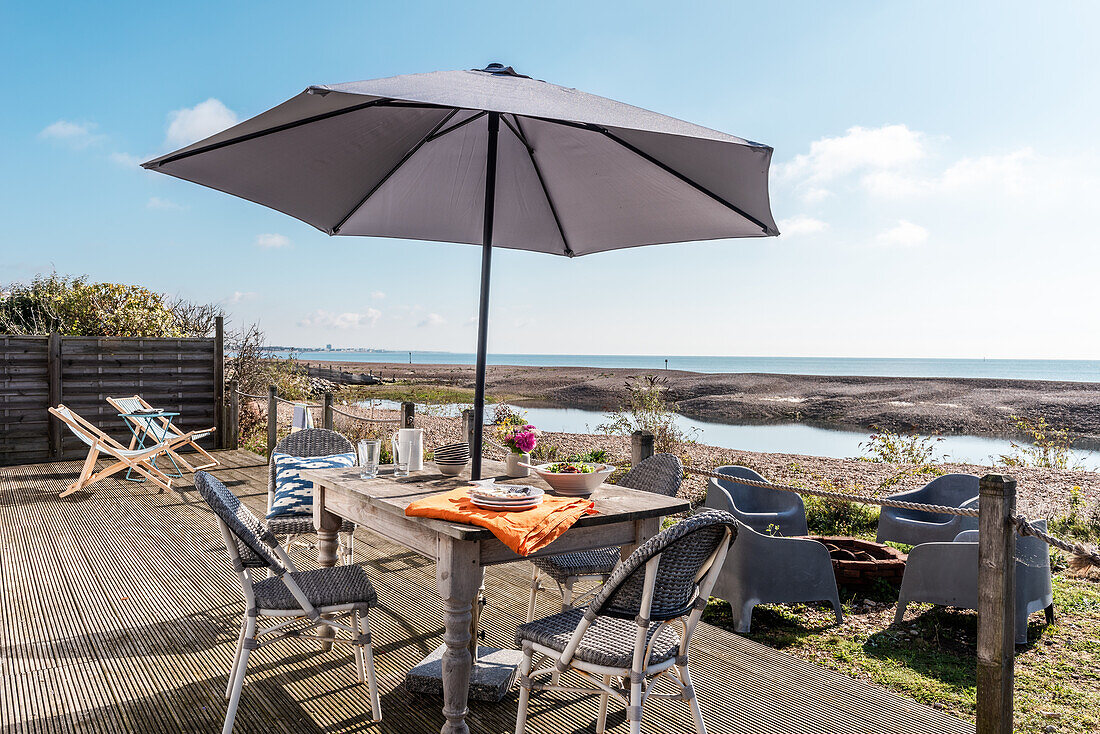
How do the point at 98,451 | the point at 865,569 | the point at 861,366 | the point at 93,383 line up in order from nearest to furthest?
1. the point at 865,569
2. the point at 98,451
3. the point at 93,383
4. the point at 861,366

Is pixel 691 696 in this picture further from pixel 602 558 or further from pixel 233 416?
pixel 233 416

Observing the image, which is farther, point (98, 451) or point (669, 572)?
point (98, 451)

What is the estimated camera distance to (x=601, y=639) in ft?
6.19

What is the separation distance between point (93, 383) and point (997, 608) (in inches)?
379

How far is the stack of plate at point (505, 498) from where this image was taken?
2006 millimetres

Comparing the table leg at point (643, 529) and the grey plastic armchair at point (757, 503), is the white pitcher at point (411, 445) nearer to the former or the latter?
the table leg at point (643, 529)

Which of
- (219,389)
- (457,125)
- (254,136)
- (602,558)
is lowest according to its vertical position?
(602,558)

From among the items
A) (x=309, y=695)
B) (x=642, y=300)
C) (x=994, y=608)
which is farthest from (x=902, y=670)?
(x=642, y=300)

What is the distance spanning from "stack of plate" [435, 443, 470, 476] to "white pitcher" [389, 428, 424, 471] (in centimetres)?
16

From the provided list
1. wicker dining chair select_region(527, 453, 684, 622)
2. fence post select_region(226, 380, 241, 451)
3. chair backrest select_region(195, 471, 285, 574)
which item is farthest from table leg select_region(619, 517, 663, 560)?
fence post select_region(226, 380, 241, 451)

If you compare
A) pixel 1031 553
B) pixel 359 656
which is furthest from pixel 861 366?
pixel 359 656

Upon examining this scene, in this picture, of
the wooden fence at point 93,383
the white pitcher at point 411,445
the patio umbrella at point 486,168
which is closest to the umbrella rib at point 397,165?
the patio umbrella at point 486,168

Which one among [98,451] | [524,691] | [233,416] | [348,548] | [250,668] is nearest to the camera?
[524,691]

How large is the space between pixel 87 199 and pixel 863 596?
1417 cm
